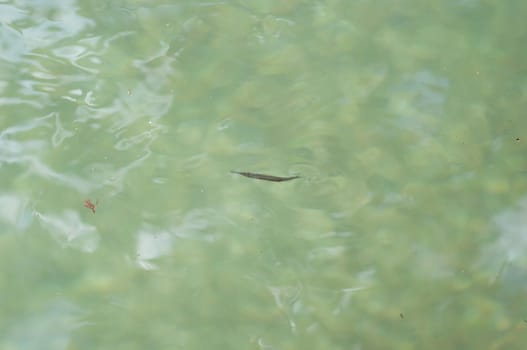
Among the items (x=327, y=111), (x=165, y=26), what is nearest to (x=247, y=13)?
(x=165, y=26)

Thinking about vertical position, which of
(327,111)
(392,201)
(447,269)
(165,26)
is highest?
(165,26)

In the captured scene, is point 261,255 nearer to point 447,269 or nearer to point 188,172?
point 188,172

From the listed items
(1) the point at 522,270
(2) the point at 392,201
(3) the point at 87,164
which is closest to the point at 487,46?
(2) the point at 392,201

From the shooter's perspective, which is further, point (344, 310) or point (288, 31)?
point (288, 31)

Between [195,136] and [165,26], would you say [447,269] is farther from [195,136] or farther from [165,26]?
[165,26]

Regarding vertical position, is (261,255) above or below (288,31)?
below

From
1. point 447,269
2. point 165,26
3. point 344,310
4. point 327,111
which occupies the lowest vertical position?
point 344,310
